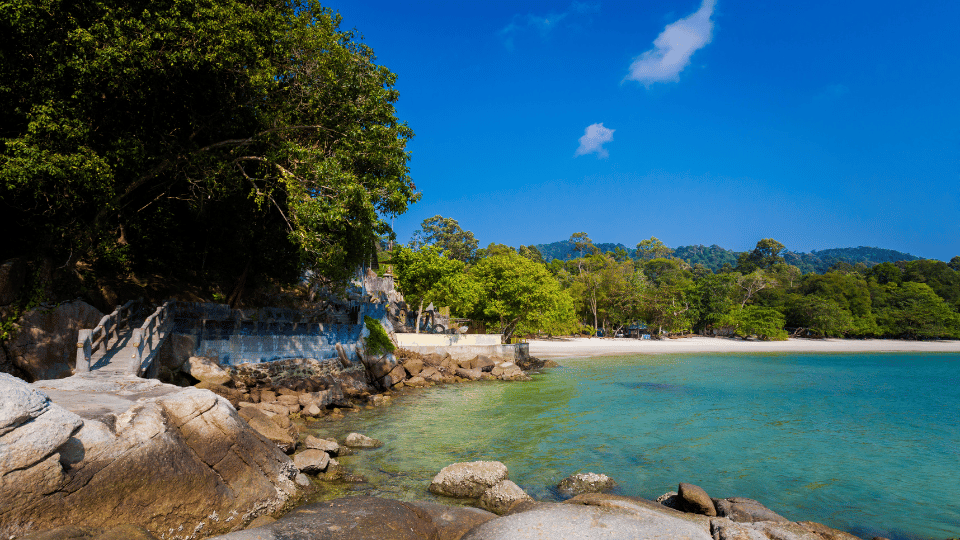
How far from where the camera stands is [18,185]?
12.1m

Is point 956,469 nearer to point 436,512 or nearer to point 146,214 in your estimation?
point 436,512

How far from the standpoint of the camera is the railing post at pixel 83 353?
1193 centimetres

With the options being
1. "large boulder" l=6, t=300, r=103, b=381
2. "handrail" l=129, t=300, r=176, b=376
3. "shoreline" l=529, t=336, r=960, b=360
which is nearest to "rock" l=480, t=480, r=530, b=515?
"handrail" l=129, t=300, r=176, b=376

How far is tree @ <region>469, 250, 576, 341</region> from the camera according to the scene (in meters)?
44.7

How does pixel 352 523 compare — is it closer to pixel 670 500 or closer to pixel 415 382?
pixel 670 500

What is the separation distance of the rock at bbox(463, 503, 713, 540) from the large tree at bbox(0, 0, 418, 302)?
35.8ft

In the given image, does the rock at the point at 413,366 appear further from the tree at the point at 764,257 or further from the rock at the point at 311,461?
the tree at the point at 764,257

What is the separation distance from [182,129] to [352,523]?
615 inches

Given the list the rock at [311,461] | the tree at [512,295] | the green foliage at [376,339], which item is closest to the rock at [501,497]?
the rock at [311,461]

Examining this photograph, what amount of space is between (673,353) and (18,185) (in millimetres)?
60152

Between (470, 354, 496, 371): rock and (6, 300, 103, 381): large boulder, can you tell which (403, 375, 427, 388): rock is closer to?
(470, 354, 496, 371): rock

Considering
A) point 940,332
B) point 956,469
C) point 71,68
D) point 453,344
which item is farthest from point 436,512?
point 940,332

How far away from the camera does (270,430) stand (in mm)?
12078

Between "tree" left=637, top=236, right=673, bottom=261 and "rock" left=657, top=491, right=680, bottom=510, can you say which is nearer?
"rock" left=657, top=491, right=680, bottom=510
